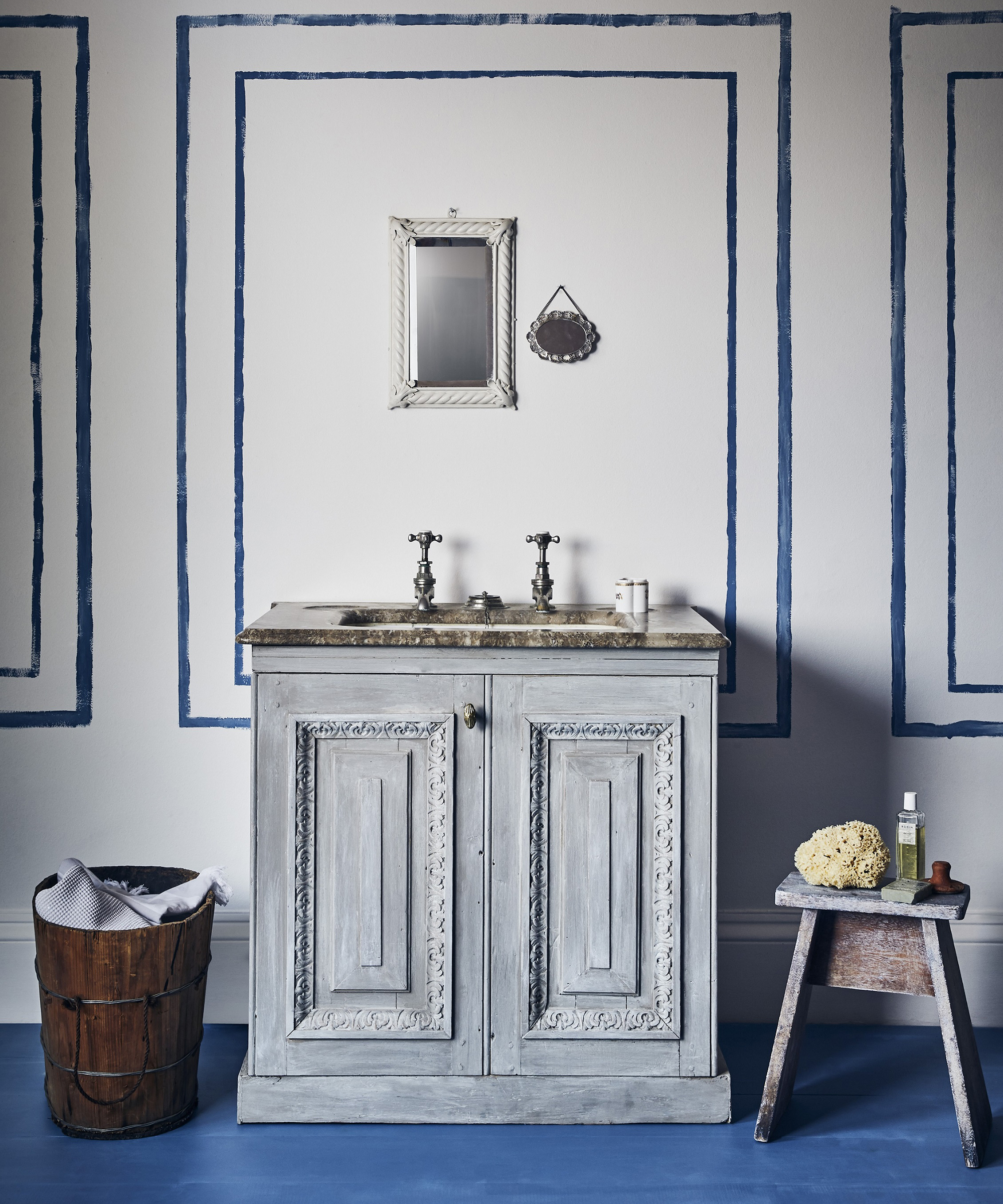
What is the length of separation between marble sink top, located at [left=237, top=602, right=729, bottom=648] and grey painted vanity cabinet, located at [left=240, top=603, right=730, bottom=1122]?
2 cm

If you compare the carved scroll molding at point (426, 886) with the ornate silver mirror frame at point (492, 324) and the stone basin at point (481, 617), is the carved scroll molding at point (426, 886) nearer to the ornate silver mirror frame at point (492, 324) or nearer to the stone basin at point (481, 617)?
the stone basin at point (481, 617)

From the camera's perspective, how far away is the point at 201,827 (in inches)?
104

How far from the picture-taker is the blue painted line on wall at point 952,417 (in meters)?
2.58

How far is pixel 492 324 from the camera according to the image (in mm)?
2592

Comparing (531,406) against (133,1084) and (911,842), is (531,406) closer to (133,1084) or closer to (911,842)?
(911,842)

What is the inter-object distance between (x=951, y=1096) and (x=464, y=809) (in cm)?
118

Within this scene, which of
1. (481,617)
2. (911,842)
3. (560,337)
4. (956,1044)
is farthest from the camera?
(560,337)

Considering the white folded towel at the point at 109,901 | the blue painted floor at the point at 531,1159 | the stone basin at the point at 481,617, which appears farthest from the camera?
the stone basin at the point at 481,617

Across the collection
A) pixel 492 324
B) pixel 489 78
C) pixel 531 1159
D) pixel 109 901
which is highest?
pixel 489 78

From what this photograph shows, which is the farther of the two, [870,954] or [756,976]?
[756,976]

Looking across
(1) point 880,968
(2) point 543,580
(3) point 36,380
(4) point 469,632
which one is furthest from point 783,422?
(3) point 36,380

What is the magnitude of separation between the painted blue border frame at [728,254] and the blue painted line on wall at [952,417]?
1.26 feet

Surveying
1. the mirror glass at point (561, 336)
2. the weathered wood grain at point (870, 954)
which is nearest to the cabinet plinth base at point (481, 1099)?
the weathered wood grain at point (870, 954)

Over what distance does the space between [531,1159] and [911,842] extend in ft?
3.07
